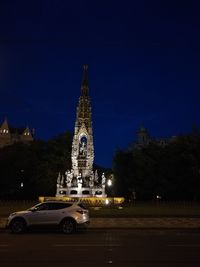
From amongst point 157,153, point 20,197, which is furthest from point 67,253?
point 20,197

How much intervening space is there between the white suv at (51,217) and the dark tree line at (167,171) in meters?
37.6

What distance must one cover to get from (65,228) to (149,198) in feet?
162

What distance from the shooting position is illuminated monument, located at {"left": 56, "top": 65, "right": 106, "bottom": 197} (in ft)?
181

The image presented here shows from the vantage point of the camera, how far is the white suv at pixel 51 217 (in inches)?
747

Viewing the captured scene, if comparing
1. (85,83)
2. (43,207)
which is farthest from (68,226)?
(85,83)

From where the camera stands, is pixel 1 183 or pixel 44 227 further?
pixel 1 183

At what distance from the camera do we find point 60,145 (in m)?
71.4

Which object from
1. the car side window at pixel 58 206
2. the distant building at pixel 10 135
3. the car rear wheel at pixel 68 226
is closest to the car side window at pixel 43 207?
the car side window at pixel 58 206

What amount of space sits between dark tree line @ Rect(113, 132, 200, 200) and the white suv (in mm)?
37620

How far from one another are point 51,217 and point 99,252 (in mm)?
6961

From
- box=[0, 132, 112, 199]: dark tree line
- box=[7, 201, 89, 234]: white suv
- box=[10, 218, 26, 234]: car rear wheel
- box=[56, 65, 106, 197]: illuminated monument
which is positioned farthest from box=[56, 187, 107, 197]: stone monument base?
box=[10, 218, 26, 234]: car rear wheel

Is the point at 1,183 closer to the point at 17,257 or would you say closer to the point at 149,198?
the point at 149,198

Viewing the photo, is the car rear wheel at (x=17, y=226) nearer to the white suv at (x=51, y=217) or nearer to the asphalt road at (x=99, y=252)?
the white suv at (x=51, y=217)

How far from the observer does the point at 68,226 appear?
63.1 feet
